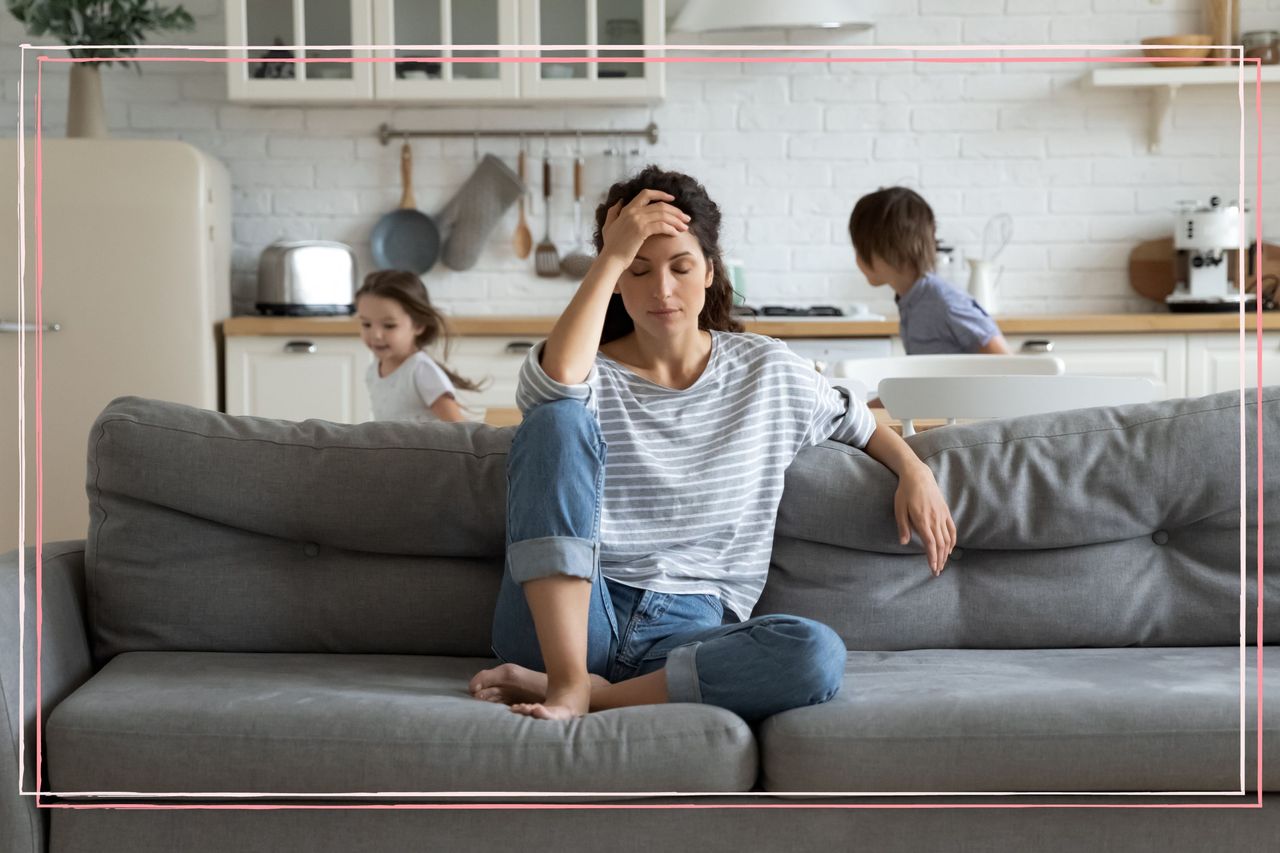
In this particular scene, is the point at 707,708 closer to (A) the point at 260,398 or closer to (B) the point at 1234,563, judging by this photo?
(B) the point at 1234,563

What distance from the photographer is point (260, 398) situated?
4.06m

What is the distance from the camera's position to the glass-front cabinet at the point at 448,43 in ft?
14.0

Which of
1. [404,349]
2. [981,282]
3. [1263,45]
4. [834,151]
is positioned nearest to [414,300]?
[404,349]

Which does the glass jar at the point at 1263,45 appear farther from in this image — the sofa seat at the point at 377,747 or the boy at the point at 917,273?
the sofa seat at the point at 377,747

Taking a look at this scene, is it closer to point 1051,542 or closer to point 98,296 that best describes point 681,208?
point 1051,542

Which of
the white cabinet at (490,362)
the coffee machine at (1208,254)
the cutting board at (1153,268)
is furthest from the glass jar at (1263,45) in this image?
the white cabinet at (490,362)

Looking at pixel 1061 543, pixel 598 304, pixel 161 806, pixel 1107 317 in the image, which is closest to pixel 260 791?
pixel 161 806

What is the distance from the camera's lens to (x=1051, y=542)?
1.97 metres

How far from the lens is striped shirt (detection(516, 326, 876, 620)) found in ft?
5.94

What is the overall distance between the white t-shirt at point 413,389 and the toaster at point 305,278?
112 cm

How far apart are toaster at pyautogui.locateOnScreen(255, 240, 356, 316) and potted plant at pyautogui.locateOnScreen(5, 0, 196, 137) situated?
0.65 m

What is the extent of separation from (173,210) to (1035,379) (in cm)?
262

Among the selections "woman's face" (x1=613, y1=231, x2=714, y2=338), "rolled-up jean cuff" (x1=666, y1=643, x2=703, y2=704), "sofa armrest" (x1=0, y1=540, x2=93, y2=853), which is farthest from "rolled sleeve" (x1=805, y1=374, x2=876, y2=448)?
"sofa armrest" (x1=0, y1=540, x2=93, y2=853)

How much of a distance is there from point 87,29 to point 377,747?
11.1 ft
